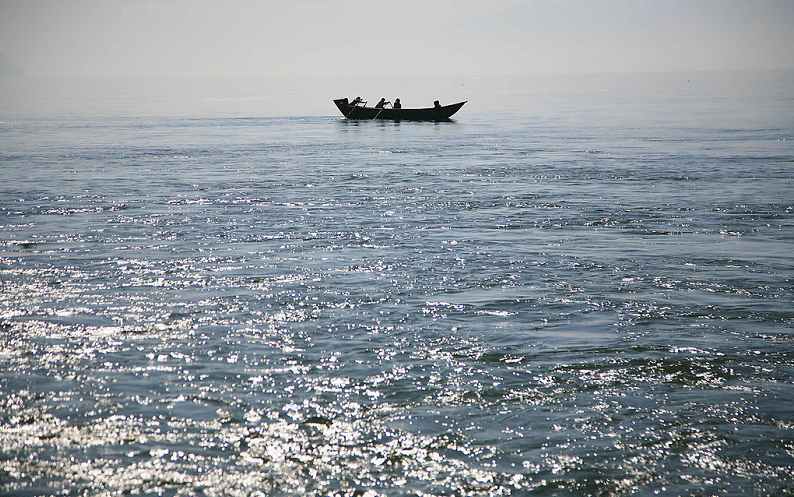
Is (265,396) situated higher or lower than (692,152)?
lower

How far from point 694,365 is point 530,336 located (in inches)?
86.2

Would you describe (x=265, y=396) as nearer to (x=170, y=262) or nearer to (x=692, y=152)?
(x=170, y=262)

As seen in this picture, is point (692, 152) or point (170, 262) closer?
point (170, 262)

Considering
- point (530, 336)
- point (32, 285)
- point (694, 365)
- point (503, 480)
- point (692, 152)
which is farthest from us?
point (692, 152)

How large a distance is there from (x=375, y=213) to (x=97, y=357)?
1113 cm

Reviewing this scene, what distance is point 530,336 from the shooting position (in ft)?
33.6

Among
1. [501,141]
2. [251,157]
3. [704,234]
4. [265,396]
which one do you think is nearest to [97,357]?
[265,396]

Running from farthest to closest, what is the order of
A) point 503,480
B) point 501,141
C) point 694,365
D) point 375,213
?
point 501,141 → point 375,213 → point 694,365 → point 503,480

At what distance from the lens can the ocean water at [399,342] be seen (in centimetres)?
689

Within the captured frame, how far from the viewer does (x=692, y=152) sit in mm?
33312

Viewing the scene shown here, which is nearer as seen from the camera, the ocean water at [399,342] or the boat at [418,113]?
the ocean water at [399,342]

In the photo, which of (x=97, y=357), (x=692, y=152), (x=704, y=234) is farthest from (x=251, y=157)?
(x=97, y=357)

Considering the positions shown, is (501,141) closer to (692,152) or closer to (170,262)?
(692,152)

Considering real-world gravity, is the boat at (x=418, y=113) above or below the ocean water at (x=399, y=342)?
above
